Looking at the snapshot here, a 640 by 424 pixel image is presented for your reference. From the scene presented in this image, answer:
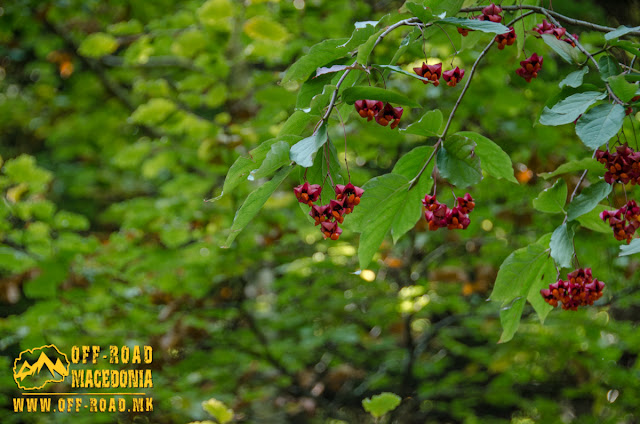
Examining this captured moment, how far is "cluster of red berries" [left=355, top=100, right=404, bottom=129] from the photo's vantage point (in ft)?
3.03

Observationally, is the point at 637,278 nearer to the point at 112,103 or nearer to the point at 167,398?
the point at 167,398

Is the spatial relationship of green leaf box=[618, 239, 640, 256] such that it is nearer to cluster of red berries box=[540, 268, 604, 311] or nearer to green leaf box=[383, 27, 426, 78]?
cluster of red berries box=[540, 268, 604, 311]

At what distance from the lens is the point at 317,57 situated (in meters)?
0.94

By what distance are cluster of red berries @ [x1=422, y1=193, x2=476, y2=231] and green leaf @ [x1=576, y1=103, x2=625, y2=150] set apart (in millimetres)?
269

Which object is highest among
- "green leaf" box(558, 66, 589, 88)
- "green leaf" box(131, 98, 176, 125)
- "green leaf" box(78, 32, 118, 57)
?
"green leaf" box(558, 66, 589, 88)

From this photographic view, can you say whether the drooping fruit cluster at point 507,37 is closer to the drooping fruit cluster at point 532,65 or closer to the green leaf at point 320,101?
the drooping fruit cluster at point 532,65

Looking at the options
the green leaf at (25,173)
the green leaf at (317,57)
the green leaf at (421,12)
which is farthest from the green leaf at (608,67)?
the green leaf at (25,173)

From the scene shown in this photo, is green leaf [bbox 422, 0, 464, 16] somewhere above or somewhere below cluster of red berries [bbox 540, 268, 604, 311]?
above

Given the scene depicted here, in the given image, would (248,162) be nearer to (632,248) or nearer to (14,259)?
(632,248)

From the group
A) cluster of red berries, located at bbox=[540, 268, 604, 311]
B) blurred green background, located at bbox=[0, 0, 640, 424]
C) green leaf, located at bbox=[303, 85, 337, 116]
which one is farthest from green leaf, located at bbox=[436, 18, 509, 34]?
blurred green background, located at bbox=[0, 0, 640, 424]

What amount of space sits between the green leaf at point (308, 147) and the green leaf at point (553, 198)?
0.59 m

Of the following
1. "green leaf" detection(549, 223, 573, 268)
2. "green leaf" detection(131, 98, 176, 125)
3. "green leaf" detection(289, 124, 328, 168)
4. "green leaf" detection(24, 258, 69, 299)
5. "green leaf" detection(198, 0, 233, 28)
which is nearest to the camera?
"green leaf" detection(289, 124, 328, 168)

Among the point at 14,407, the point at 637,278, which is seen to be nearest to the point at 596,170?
the point at 637,278

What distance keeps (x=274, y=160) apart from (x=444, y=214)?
385mm
